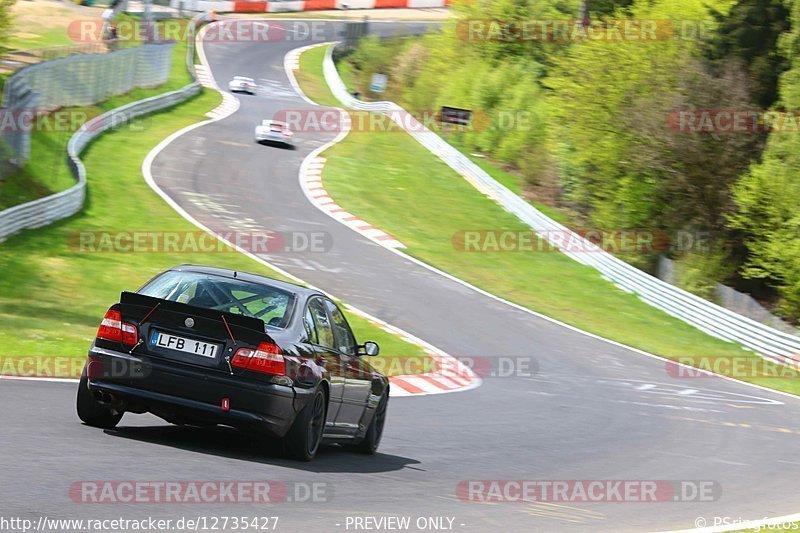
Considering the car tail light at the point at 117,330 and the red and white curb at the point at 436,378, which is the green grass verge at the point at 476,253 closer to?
the red and white curb at the point at 436,378

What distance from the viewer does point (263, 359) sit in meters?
8.04

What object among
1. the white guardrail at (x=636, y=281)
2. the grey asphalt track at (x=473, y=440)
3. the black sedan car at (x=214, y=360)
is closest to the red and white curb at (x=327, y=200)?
the grey asphalt track at (x=473, y=440)

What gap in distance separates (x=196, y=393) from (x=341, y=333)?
184cm

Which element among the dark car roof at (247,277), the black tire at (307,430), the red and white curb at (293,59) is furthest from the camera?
the red and white curb at (293,59)

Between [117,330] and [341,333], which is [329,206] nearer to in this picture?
[341,333]

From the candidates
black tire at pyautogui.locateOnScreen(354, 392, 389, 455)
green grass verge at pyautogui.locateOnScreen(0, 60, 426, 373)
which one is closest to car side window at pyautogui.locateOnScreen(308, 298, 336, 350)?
black tire at pyautogui.locateOnScreen(354, 392, 389, 455)

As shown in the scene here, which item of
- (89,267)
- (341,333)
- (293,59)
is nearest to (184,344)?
(341,333)

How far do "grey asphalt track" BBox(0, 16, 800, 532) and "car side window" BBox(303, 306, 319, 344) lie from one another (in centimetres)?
92

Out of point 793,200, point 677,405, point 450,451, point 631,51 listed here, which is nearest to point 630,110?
point 631,51

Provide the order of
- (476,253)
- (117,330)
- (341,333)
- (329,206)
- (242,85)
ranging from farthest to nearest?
(242,85), (329,206), (476,253), (341,333), (117,330)

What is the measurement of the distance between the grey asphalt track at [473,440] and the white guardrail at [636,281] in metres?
3.81

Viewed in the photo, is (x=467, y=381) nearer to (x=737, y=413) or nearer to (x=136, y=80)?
(x=737, y=413)

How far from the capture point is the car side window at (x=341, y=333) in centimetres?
946

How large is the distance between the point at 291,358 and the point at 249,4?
81198 millimetres
